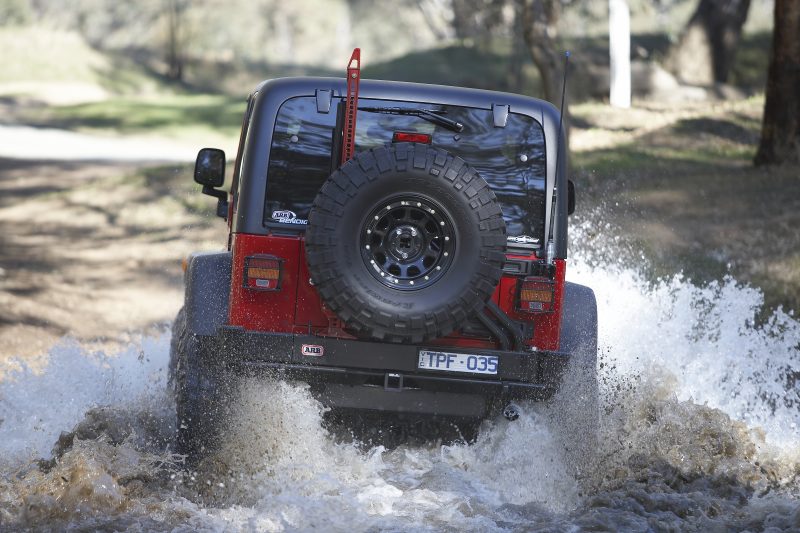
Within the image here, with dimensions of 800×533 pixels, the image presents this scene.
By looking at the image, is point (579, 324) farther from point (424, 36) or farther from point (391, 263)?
point (424, 36)

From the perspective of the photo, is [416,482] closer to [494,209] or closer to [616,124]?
[494,209]

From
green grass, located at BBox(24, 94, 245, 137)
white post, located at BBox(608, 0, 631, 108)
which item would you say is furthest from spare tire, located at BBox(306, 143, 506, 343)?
green grass, located at BBox(24, 94, 245, 137)

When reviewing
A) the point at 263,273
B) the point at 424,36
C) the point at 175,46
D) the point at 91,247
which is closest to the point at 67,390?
the point at 263,273

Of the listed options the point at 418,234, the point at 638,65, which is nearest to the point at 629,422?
the point at 418,234

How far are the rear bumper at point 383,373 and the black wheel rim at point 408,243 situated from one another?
14.7 inches

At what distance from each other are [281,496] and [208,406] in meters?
0.66

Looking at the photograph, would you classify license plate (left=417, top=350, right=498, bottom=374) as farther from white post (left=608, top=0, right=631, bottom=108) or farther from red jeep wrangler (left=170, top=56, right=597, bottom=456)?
white post (left=608, top=0, right=631, bottom=108)

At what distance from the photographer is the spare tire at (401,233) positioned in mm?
5418

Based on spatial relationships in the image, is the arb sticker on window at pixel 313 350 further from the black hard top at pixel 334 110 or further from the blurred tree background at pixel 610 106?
the blurred tree background at pixel 610 106

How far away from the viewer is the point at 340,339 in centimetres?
573

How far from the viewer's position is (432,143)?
239 inches

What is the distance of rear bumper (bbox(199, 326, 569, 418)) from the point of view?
5723 mm

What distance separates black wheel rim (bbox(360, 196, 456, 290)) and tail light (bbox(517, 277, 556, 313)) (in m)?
0.61

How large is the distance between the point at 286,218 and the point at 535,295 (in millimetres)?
1263
